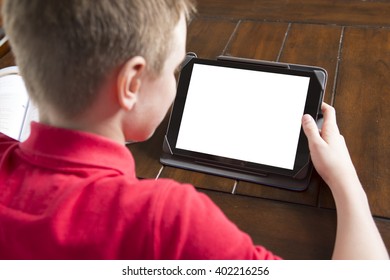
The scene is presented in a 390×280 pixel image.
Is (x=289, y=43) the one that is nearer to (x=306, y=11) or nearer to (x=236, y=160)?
(x=306, y=11)

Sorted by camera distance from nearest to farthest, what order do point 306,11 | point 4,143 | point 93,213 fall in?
point 93,213
point 4,143
point 306,11

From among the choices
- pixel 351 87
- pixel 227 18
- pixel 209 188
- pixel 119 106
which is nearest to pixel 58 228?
pixel 119 106

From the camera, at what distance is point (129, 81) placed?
435 millimetres

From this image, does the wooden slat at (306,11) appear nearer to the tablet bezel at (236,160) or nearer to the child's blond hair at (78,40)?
the tablet bezel at (236,160)

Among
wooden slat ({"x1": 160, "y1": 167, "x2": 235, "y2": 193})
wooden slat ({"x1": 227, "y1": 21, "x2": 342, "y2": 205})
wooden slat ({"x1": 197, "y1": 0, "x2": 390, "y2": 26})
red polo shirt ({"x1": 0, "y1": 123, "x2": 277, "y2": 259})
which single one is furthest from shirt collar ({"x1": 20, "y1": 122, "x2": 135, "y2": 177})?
wooden slat ({"x1": 197, "y1": 0, "x2": 390, "y2": 26})

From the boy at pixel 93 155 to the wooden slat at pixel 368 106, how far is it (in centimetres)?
24

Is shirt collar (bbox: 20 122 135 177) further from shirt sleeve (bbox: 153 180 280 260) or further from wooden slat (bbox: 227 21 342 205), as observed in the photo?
wooden slat (bbox: 227 21 342 205)

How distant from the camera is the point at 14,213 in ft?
1.35

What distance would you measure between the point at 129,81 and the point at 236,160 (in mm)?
268

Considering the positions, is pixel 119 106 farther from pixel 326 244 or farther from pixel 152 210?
pixel 326 244

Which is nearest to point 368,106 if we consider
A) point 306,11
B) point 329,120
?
Answer: point 329,120

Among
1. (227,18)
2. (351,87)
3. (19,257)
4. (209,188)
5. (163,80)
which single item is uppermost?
(227,18)

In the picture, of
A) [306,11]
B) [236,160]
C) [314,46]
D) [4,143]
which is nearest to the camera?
[4,143]
